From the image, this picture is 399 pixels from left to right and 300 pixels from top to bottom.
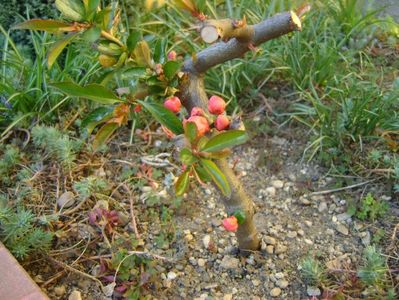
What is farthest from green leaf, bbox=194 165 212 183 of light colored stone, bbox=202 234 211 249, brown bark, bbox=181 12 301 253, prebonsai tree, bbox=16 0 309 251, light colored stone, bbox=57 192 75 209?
light colored stone, bbox=57 192 75 209

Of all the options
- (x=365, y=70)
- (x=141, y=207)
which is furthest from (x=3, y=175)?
(x=365, y=70)

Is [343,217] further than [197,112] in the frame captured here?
Yes

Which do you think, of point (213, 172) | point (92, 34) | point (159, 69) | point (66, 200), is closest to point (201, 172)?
point (213, 172)

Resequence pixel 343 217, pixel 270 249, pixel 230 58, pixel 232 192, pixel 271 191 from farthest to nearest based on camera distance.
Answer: pixel 271 191 → pixel 343 217 → pixel 270 249 → pixel 232 192 → pixel 230 58

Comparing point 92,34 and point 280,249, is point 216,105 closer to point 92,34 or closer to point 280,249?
point 92,34

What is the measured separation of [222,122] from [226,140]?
0.14 m

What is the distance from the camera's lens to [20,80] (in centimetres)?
243

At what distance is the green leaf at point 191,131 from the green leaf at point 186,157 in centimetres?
3

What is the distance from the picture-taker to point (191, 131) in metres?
1.25

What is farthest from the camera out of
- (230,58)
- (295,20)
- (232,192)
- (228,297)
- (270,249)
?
(270,249)

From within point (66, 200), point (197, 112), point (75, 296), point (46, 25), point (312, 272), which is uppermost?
point (46, 25)

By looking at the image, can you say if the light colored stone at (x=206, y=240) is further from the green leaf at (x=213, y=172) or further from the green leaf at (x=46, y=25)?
the green leaf at (x=46, y=25)

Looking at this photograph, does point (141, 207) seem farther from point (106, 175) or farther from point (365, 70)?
point (365, 70)

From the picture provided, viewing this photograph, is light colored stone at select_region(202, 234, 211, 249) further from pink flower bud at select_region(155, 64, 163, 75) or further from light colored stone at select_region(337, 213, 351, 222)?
pink flower bud at select_region(155, 64, 163, 75)
